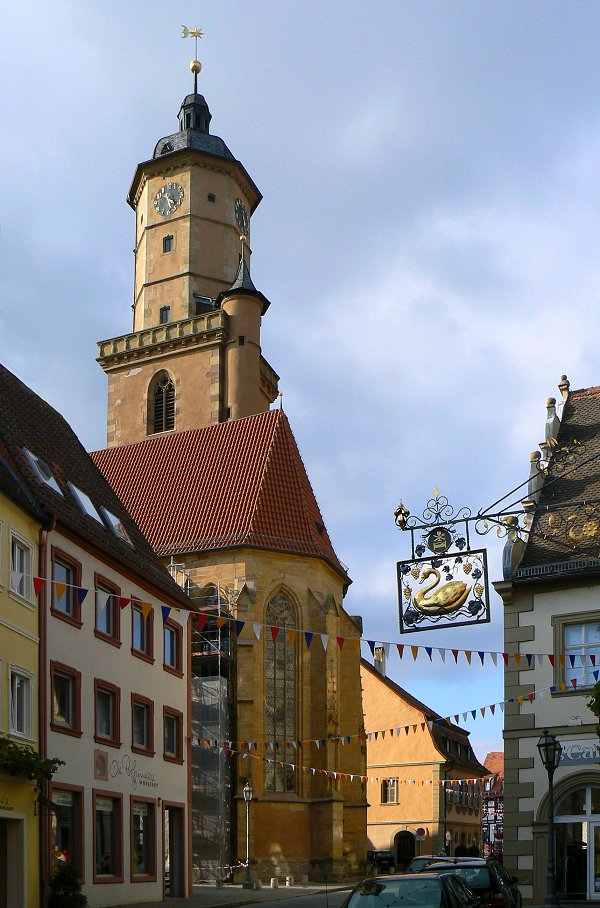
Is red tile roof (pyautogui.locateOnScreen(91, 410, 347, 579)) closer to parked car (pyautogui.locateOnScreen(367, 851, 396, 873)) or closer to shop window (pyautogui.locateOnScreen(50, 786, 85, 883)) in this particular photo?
parked car (pyautogui.locateOnScreen(367, 851, 396, 873))

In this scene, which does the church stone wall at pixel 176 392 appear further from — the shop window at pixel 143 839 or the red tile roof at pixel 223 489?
the shop window at pixel 143 839

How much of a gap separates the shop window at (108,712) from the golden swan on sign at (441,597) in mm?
8289

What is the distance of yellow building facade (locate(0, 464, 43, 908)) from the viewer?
2223 centimetres

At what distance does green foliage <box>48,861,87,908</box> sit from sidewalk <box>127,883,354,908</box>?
390 centimetres

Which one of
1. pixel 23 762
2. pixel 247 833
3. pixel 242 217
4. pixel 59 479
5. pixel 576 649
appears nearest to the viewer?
pixel 23 762

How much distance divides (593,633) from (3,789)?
36.2 ft

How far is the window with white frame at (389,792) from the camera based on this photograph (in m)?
63.8

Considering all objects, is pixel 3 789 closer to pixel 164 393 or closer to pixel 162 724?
pixel 162 724

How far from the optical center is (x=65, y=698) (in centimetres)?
2577

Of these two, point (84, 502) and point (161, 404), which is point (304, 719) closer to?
point (84, 502)

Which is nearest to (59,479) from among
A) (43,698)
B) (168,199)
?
(43,698)

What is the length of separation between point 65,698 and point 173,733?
7443 mm

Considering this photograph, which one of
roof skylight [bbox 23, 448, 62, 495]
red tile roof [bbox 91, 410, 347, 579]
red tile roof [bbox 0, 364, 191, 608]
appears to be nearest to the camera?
red tile roof [bbox 0, 364, 191, 608]

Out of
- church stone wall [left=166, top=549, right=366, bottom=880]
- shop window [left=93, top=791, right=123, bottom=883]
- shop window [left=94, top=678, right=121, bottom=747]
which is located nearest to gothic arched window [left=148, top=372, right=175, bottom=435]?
church stone wall [left=166, top=549, right=366, bottom=880]
